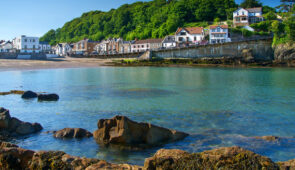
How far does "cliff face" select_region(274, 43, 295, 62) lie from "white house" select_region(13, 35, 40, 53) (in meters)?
84.2

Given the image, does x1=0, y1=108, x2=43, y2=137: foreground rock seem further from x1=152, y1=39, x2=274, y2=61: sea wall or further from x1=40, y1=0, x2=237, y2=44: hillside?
x1=40, y1=0, x2=237, y2=44: hillside

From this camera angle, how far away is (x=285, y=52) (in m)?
64.7

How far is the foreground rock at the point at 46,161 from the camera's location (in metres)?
7.23

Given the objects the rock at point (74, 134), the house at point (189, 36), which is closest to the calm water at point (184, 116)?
the rock at point (74, 134)

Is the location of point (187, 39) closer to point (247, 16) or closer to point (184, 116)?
point (247, 16)

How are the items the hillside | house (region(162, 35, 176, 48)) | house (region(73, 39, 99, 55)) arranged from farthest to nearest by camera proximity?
1. house (region(73, 39, 99, 55))
2. the hillside
3. house (region(162, 35, 176, 48))

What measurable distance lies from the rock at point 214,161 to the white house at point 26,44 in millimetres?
106754

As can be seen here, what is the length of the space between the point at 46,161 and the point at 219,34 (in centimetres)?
7693

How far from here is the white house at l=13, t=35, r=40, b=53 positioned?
339ft

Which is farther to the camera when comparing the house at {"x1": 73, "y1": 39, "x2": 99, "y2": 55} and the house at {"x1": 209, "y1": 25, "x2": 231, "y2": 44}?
the house at {"x1": 73, "y1": 39, "x2": 99, "y2": 55}

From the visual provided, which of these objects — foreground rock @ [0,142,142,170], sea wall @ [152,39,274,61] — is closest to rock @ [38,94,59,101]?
foreground rock @ [0,142,142,170]

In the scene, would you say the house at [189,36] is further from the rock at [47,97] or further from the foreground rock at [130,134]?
the foreground rock at [130,134]

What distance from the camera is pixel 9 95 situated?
Result: 87.1 feet

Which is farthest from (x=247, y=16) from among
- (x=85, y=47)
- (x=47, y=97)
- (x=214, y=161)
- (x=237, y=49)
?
(x=214, y=161)
